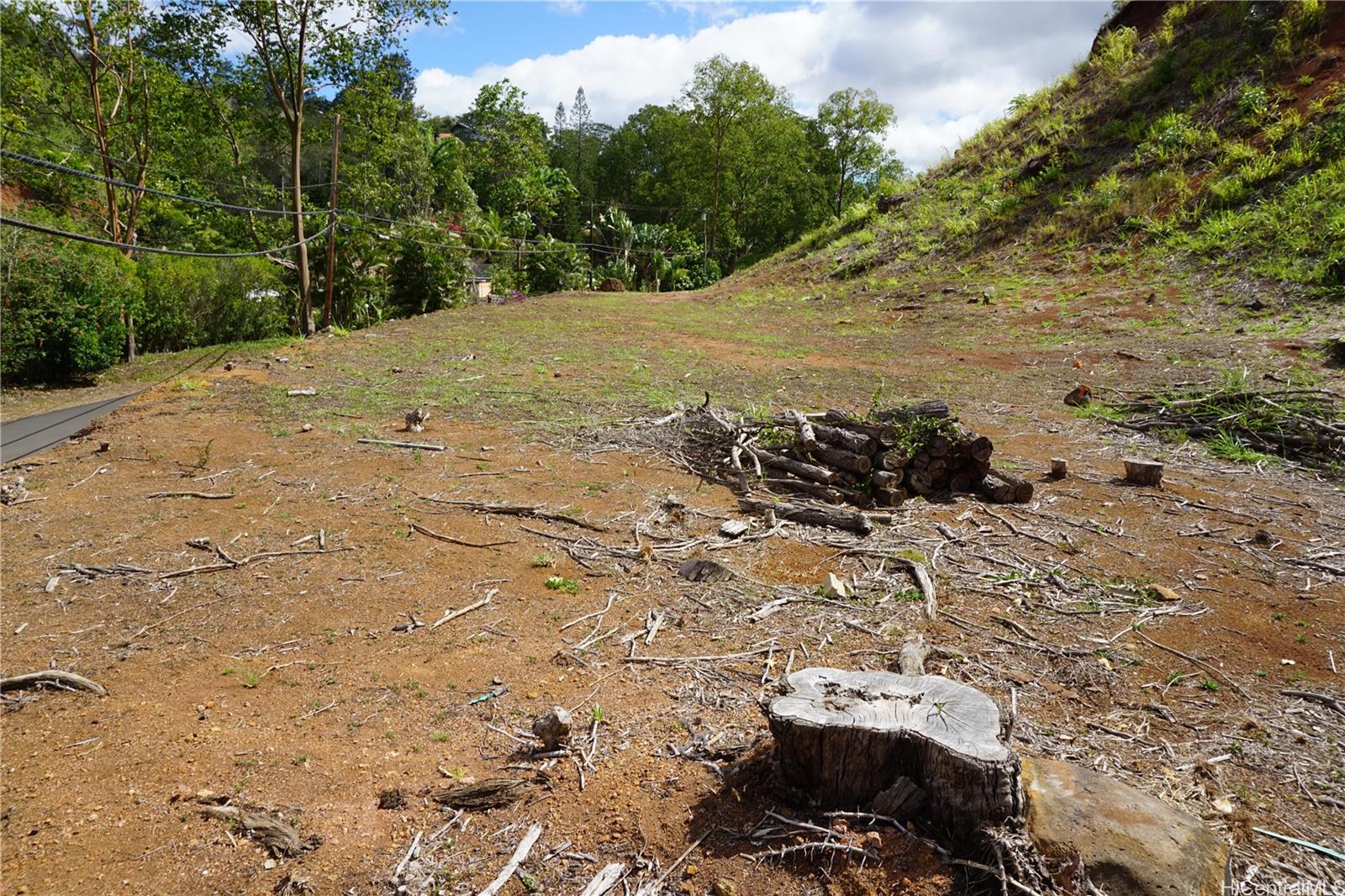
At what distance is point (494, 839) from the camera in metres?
2.51

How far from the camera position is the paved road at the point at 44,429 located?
7.94m

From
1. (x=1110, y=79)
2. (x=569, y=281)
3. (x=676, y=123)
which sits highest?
(x=676, y=123)

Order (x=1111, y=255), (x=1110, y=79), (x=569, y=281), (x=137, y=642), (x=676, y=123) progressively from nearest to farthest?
(x=137, y=642) → (x=1111, y=255) → (x=1110, y=79) → (x=569, y=281) → (x=676, y=123)

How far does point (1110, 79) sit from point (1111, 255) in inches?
347

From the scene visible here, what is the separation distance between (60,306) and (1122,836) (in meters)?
14.9

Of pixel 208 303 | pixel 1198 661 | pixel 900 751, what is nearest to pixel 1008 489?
pixel 1198 661

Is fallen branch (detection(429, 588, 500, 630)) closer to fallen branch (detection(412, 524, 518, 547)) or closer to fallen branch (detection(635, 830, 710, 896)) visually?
fallen branch (detection(412, 524, 518, 547))

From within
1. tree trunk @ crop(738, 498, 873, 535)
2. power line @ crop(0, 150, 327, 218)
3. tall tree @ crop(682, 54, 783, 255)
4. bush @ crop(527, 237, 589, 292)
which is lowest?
tree trunk @ crop(738, 498, 873, 535)

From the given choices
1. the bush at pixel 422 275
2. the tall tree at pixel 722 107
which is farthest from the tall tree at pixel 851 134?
the bush at pixel 422 275

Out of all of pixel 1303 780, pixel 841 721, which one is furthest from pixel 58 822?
pixel 1303 780

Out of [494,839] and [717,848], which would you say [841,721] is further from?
[494,839]

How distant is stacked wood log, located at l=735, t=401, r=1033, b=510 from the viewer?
5.75 metres

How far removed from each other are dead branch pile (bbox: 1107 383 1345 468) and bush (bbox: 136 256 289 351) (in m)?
16.7

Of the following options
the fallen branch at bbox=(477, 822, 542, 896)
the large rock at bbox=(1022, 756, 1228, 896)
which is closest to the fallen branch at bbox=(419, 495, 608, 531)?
the fallen branch at bbox=(477, 822, 542, 896)
